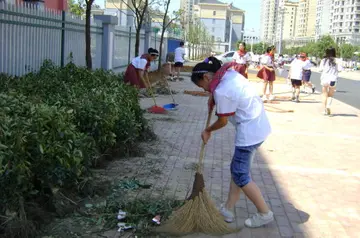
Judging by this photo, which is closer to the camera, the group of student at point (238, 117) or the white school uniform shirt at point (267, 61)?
the group of student at point (238, 117)

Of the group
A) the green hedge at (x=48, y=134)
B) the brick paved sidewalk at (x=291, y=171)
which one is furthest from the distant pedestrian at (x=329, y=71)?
the green hedge at (x=48, y=134)

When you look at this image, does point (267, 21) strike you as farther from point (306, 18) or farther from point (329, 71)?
point (329, 71)

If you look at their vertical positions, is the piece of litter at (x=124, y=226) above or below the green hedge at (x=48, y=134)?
below

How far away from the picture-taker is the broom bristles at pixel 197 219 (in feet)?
13.3

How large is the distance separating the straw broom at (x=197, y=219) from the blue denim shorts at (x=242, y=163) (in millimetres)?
318

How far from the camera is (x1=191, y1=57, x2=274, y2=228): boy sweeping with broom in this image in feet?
12.6

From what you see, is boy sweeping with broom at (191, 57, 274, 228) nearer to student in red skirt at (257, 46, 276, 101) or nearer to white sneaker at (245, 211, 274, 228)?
white sneaker at (245, 211, 274, 228)

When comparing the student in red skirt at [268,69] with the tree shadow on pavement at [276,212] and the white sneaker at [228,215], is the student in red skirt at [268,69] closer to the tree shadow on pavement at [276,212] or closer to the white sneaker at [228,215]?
the tree shadow on pavement at [276,212]

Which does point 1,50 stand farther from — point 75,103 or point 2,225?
point 2,225

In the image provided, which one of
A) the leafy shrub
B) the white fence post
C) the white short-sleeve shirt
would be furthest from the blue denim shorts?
the white fence post

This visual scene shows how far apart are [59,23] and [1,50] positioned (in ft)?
9.00

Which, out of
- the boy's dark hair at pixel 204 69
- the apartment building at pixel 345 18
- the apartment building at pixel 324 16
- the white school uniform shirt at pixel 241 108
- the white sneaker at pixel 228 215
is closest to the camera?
the white school uniform shirt at pixel 241 108

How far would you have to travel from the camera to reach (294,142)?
8477 millimetres

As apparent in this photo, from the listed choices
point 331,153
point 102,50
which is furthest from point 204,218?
point 102,50
